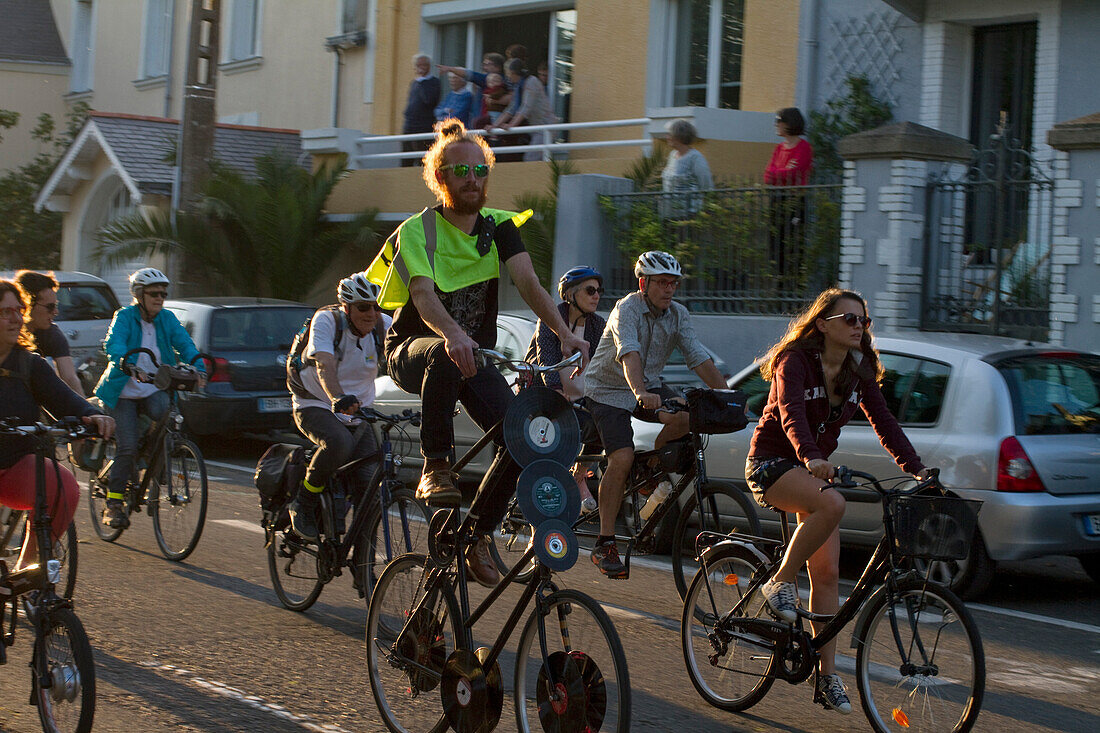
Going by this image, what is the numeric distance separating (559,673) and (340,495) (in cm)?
302

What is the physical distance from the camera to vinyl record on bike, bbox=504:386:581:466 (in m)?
4.32

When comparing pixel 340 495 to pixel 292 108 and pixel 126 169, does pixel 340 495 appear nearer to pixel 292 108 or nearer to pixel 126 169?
pixel 126 169

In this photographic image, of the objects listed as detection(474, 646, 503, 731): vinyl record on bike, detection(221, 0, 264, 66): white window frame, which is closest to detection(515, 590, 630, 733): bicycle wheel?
detection(474, 646, 503, 731): vinyl record on bike

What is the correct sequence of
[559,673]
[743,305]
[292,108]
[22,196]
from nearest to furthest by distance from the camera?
[559,673] < [743,305] < [292,108] < [22,196]

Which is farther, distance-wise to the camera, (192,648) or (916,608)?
Result: (192,648)

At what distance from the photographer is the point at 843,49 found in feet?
52.2

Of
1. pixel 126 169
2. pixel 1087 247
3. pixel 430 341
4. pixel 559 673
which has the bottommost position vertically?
pixel 559 673

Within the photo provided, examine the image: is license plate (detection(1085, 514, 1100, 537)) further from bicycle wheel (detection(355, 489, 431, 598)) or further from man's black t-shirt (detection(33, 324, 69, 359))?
man's black t-shirt (detection(33, 324, 69, 359))

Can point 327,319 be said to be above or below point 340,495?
above

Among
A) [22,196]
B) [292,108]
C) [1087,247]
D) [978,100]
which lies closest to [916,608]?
[1087,247]

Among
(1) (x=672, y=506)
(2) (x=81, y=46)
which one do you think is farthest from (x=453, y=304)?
(2) (x=81, y=46)

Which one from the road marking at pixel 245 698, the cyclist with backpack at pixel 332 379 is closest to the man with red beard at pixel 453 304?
the road marking at pixel 245 698

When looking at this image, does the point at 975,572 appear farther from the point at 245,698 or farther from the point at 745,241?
the point at 745,241

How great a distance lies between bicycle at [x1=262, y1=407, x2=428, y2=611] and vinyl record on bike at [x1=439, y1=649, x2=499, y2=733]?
1.44m
